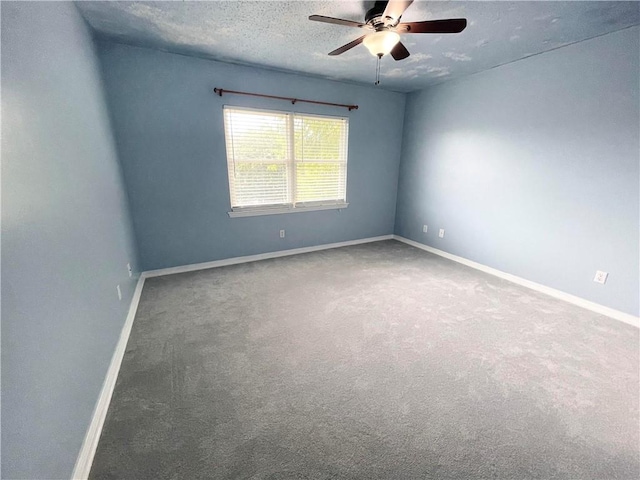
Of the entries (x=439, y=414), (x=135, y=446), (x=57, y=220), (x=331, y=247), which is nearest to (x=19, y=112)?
(x=57, y=220)

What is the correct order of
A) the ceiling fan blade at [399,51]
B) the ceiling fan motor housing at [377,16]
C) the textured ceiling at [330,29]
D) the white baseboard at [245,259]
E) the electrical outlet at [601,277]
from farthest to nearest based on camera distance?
the white baseboard at [245,259] < the electrical outlet at [601,277] < the ceiling fan blade at [399,51] < the textured ceiling at [330,29] < the ceiling fan motor housing at [377,16]

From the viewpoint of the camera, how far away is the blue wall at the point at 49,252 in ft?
2.98

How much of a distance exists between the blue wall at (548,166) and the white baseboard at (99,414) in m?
4.06

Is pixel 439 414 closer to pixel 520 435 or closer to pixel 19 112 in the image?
pixel 520 435

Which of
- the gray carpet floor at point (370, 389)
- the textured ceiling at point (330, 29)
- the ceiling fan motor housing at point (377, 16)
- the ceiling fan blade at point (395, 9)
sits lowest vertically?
the gray carpet floor at point (370, 389)

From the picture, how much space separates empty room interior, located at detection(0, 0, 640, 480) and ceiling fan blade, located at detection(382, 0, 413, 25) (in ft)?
0.07

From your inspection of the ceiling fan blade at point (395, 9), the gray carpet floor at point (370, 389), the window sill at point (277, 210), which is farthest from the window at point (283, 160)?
the ceiling fan blade at point (395, 9)

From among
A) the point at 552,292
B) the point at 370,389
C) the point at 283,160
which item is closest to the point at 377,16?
the point at 283,160

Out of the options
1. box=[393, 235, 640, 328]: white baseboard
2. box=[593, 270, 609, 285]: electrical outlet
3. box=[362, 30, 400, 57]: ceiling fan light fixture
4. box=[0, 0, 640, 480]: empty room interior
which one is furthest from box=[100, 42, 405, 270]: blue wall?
box=[593, 270, 609, 285]: electrical outlet

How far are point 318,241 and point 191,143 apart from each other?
2.23 m

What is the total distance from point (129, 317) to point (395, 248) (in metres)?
3.66

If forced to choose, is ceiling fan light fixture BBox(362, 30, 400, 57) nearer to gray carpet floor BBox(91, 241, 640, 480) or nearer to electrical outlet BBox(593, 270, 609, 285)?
gray carpet floor BBox(91, 241, 640, 480)

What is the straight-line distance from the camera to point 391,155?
4.65m

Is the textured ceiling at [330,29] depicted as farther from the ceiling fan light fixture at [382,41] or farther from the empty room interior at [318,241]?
the ceiling fan light fixture at [382,41]
